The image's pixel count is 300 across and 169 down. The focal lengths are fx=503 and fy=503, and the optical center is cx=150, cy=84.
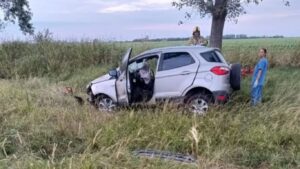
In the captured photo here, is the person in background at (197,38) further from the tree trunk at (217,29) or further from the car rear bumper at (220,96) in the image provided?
the car rear bumper at (220,96)

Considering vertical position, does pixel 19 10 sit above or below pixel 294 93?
above

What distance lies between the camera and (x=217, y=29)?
18406 millimetres

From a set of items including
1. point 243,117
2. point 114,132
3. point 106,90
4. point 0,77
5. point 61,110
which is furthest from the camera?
point 0,77

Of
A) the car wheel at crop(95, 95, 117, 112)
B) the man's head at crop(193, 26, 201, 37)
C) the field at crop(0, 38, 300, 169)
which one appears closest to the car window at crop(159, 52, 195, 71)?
the field at crop(0, 38, 300, 169)

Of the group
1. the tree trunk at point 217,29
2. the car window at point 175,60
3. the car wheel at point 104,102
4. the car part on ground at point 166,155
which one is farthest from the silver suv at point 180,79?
the tree trunk at point 217,29

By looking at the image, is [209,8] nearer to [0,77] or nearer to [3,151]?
[0,77]

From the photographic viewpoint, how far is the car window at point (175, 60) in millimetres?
11617

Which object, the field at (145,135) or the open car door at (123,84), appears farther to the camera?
the open car door at (123,84)

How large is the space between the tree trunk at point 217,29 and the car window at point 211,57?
6.60 meters

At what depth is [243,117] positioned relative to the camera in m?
9.17

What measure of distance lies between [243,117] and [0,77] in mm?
14982

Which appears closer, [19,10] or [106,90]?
[106,90]

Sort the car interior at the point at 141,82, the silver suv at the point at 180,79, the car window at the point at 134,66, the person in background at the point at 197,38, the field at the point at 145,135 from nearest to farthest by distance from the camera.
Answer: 1. the field at the point at 145,135
2. the silver suv at the point at 180,79
3. the car interior at the point at 141,82
4. the car window at the point at 134,66
5. the person in background at the point at 197,38

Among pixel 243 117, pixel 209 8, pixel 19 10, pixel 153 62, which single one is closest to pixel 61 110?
pixel 243 117
